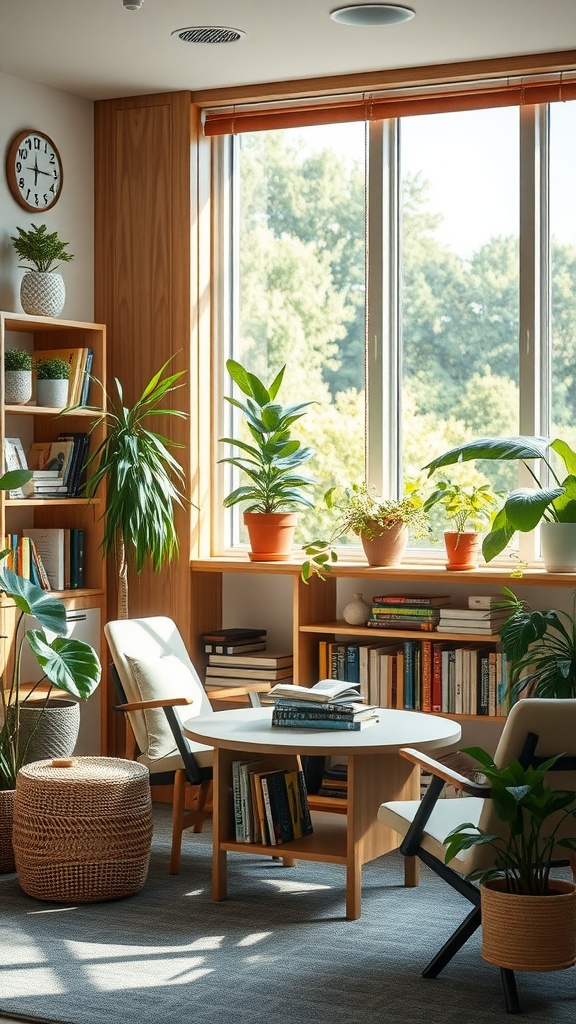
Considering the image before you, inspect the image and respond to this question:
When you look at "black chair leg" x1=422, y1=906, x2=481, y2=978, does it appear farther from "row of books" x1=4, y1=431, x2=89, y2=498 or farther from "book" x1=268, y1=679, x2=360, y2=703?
"row of books" x1=4, y1=431, x2=89, y2=498

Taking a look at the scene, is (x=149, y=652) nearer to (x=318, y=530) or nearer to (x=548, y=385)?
(x=318, y=530)

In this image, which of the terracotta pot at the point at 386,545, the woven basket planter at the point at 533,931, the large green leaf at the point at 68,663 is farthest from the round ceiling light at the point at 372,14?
the woven basket planter at the point at 533,931

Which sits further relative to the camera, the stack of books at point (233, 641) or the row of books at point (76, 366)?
the stack of books at point (233, 641)

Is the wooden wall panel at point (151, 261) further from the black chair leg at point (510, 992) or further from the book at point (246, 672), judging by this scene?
the black chair leg at point (510, 992)

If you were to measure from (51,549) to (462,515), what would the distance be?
1.76 meters

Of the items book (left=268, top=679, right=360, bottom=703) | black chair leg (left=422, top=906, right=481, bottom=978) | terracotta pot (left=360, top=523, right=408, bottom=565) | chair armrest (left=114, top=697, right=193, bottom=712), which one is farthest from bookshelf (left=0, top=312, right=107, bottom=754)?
black chair leg (left=422, top=906, right=481, bottom=978)

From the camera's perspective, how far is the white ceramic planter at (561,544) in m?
5.08

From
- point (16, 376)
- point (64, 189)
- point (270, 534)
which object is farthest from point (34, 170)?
point (270, 534)

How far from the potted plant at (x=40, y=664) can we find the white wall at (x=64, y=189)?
1209mm

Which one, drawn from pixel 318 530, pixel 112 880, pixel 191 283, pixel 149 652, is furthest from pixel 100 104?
pixel 112 880

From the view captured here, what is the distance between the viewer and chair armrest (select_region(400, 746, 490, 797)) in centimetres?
347

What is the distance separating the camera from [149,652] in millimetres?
5191

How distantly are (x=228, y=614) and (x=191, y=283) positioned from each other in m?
1.53

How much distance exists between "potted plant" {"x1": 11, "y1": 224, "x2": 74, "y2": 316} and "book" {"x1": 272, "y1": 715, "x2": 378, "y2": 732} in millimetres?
2150
